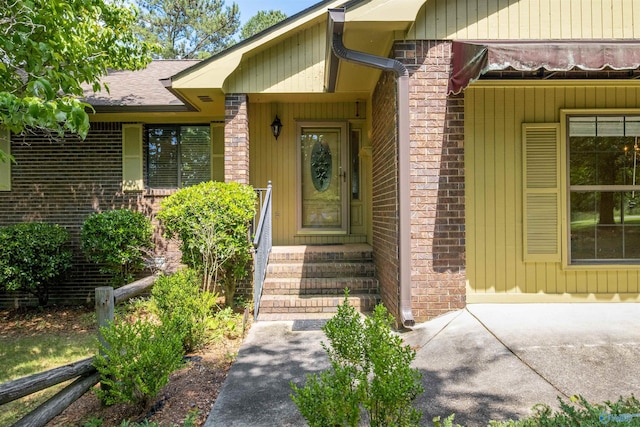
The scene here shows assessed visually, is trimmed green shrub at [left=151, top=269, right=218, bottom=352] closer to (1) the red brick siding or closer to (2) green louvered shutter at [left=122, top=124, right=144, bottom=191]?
(1) the red brick siding

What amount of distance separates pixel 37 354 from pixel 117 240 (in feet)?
6.50

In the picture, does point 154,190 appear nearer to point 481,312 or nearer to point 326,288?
point 326,288

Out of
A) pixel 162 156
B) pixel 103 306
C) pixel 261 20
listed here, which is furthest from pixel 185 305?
pixel 261 20

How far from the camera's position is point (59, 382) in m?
2.79

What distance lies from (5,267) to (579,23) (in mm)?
8769

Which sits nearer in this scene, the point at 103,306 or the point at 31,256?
the point at 103,306

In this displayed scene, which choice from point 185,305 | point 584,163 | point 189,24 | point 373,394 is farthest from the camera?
point 189,24

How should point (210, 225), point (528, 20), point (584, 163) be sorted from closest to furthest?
point (528, 20), point (584, 163), point (210, 225)

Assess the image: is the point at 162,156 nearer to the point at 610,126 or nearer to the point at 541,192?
the point at 541,192

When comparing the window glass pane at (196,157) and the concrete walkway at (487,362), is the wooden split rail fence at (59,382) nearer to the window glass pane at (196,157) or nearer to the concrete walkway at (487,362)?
the concrete walkway at (487,362)

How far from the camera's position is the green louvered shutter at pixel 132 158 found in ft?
24.2

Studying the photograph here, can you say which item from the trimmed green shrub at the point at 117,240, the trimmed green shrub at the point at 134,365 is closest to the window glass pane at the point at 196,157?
the trimmed green shrub at the point at 117,240

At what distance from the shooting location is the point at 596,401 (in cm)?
272

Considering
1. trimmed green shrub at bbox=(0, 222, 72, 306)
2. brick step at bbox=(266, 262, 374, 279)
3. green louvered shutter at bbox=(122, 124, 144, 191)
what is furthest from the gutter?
trimmed green shrub at bbox=(0, 222, 72, 306)
